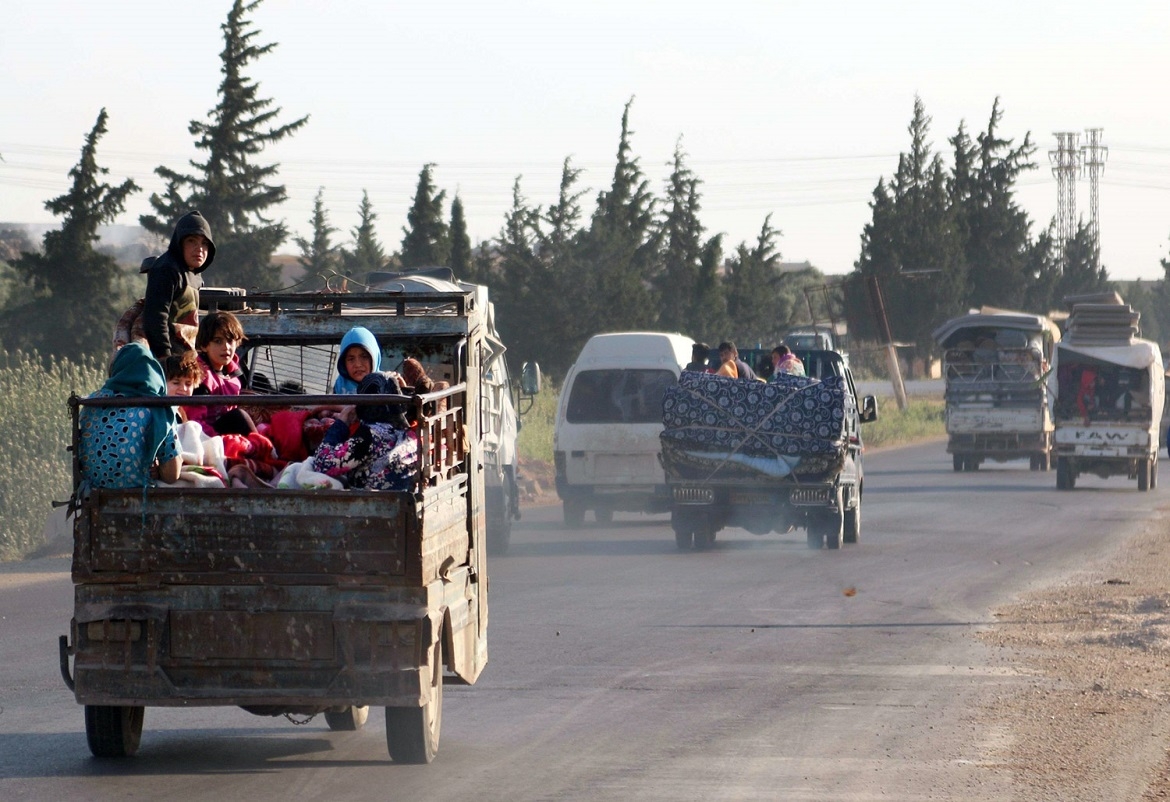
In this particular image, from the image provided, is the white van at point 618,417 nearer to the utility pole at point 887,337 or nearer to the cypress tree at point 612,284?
the cypress tree at point 612,284

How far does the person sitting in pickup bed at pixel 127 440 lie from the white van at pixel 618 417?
13398 millimetres

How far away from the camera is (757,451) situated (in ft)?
59.0

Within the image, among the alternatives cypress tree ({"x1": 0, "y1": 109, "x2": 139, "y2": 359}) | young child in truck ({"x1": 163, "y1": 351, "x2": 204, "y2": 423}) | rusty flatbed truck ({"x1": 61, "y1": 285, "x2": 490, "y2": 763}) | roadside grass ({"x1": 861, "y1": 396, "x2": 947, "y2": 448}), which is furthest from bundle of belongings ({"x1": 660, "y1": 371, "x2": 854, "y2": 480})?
roadside grass ({"x1": 861, "y1": 396, "x2": 947, "y2": 448})

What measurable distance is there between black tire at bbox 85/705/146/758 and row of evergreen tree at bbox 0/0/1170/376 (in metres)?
10.8

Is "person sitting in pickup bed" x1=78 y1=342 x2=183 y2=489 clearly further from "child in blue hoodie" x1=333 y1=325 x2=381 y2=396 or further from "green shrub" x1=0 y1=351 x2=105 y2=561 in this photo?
"green shrub" x1=0 y1=351 x2=105 y2=561

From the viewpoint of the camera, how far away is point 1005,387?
3444 cm

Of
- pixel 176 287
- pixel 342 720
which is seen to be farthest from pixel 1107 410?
pixel 176 287

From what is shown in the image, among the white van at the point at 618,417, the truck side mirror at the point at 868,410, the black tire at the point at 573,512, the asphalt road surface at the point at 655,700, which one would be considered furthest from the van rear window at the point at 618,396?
the asphalt road surface at the point at 655,700

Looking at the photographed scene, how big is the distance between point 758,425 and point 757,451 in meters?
0.32

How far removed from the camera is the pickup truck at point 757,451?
58.3ft

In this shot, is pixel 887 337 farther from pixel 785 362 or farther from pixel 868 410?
pixel 785 362

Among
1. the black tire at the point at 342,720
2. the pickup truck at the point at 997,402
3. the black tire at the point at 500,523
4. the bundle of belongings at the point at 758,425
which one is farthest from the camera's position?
the pickup truck at the point at 997,402

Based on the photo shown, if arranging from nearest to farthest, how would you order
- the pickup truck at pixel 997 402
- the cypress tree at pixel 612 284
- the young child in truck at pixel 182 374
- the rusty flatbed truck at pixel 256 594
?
the rusty flatbed truck at pixel 256 594 < the young child in truck at pixel 182 374 < the pickup truck at pixel 997 402 < the cypress tree at pixel 612 284

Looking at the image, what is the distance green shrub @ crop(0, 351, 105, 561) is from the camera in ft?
72.5
